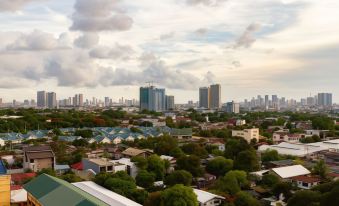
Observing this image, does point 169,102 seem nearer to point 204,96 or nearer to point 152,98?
point 204,96

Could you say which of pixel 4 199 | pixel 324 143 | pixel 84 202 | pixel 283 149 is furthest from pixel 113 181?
pixel 324 143

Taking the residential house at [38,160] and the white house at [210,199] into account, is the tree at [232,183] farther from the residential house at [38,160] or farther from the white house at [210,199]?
the residential house at [38,160]

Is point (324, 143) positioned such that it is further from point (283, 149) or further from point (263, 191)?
point (263, 191)

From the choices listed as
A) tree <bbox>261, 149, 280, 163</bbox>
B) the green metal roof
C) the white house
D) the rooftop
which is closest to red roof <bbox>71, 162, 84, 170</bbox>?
the white house

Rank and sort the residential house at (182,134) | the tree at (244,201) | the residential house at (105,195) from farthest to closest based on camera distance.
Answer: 1. the residential house at (182,134)
2. the tree at (244,201)
3. the residential house at (105,195)

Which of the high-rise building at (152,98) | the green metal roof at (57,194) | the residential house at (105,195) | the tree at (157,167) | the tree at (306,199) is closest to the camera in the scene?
the green metal roof at (57,194)

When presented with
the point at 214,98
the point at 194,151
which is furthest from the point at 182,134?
the point at 214,98

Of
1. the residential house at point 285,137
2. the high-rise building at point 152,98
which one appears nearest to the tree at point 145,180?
the residential house at point 285,137

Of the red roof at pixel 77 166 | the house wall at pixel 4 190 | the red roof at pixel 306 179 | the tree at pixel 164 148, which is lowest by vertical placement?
the red roof at pixel 77 166
